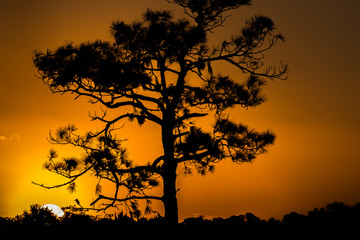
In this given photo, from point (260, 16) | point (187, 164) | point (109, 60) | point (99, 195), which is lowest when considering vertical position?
point (99, 195)

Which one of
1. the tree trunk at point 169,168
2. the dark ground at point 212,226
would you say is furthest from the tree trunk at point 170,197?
the dark ground at point 212,226

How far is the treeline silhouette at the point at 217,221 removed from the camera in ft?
21.3

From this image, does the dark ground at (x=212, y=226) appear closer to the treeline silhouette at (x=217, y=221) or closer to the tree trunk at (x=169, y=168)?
the treeline silhouette at (x=217, y=221)

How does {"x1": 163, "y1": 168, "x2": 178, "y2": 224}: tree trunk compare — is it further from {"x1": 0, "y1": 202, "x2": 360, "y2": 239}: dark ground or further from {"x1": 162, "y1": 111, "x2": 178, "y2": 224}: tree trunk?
{"x1": 0, "y1": 202, "x2": 360, "y2": 239}: dark ground

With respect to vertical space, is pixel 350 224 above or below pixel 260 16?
below

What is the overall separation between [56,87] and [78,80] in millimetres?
405

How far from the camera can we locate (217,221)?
7742 millimetres

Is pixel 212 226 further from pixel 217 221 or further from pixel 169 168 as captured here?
pixel 169 168

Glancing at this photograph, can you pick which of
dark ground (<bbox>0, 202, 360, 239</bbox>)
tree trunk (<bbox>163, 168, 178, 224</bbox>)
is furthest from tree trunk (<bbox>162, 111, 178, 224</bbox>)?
dark ground (<bbox>0, 202, 360, 239</bbox>)

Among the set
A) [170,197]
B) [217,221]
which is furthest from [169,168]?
[217,221]

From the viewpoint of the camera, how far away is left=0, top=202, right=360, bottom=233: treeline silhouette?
6.48 meters

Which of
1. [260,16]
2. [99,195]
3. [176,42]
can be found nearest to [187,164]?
→ [99,195]

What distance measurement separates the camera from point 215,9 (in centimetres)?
864

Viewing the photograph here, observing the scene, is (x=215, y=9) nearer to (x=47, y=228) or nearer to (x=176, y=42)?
(x=176, y=42)
